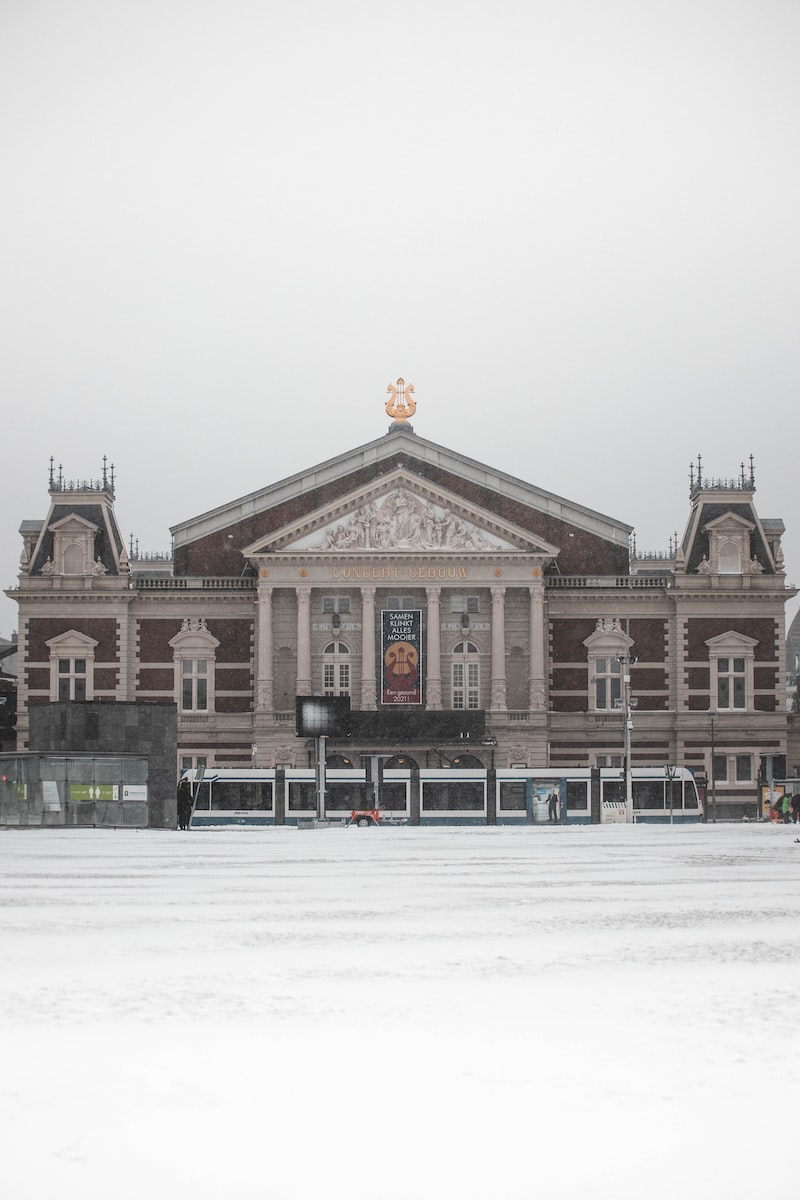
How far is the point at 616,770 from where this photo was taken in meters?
67.7

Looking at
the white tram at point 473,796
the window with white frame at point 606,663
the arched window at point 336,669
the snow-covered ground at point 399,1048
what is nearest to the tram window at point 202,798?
the white tram at point 473,796

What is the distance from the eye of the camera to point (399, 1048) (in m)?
10.6

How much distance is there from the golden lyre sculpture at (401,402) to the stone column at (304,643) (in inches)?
468

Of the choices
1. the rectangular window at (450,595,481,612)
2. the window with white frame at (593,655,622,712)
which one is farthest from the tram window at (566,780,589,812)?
the rectangular window at (450,595,481,612)

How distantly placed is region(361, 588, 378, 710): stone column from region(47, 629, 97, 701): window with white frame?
45.1 feet

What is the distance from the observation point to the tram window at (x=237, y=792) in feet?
214

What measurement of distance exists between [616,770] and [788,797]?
7.65 meters

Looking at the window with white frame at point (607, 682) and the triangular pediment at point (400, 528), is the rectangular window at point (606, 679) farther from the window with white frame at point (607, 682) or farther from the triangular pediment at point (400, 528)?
the triangular pediment at point (400, 528)

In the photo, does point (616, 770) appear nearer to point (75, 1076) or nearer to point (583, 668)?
point (583, 668)

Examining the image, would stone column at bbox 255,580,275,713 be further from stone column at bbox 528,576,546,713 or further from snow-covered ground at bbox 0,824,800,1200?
snow-covered ground at bbox 0,824,800,1200

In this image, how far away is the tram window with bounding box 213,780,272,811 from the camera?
65.2m

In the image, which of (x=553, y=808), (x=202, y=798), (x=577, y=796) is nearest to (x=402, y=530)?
(x=553, y=808)

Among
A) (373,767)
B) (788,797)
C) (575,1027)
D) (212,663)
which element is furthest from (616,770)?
(575,1027)

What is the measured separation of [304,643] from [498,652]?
943cm
